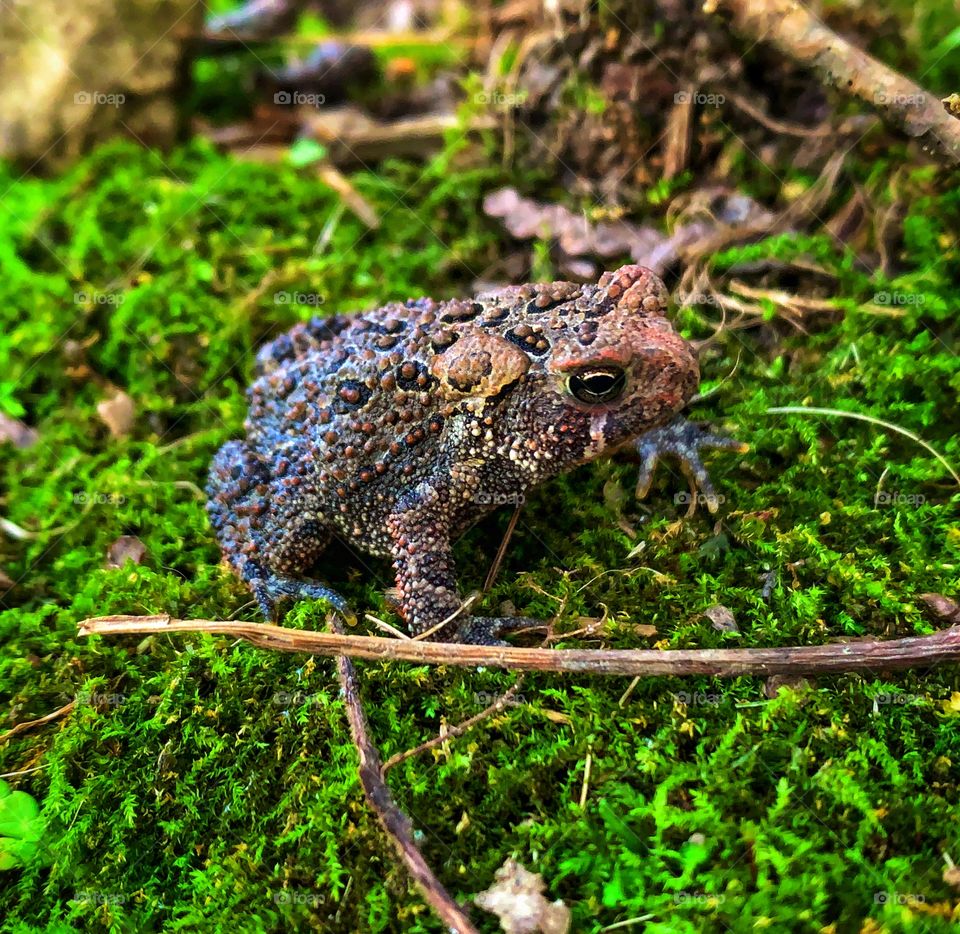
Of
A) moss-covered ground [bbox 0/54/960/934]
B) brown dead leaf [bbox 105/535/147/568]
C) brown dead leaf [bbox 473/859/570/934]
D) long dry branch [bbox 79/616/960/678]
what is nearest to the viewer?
brown dead leaf [bbox 473/859/570/934]

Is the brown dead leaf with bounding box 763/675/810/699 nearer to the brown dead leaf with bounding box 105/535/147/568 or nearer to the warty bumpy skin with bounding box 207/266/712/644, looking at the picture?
the warty bumpy skin with bounding box 207/266/712/644

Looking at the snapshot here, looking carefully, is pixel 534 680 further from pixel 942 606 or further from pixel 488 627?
pixel 942 606

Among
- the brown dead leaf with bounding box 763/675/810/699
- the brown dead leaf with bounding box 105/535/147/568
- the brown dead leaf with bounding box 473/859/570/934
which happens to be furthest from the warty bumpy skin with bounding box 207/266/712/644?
the brown dead leaf with bounding box 763/675/810/699

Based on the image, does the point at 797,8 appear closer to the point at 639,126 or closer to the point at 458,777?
the point at 639,126

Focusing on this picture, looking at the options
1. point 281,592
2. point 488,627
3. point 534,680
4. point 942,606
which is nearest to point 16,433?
point 281,592

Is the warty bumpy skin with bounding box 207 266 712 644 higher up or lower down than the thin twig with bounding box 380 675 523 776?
higher up

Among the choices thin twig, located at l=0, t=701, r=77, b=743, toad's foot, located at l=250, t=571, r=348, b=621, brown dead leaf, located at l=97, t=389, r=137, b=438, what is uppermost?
toad's foot, located at l=250, t=571, r=348, b=621

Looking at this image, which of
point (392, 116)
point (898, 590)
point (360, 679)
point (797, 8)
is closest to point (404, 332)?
point (360, 679)
